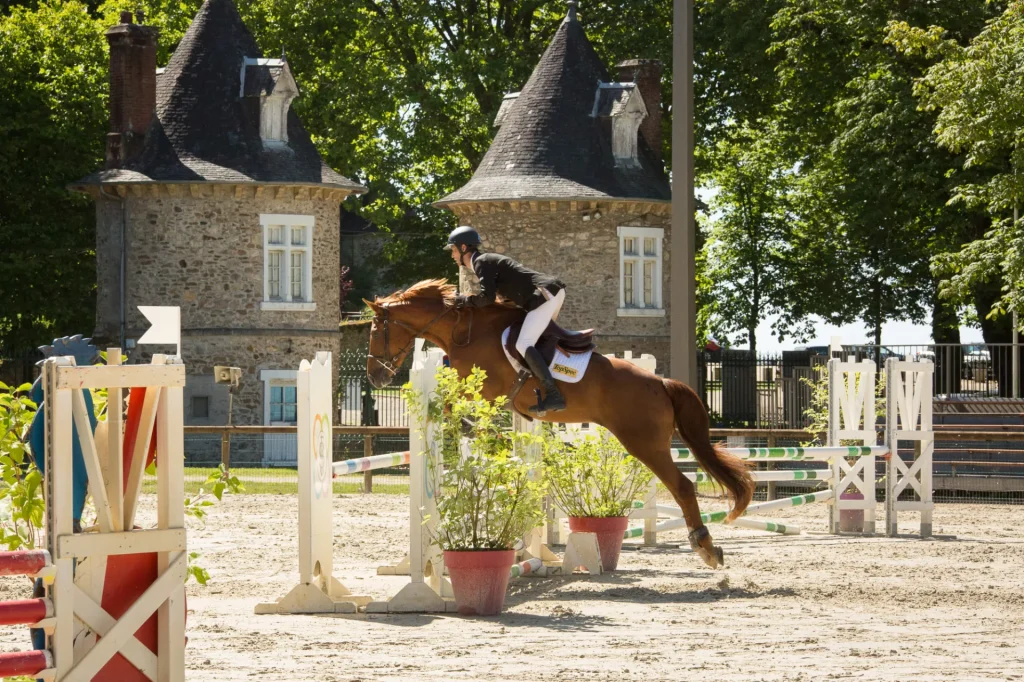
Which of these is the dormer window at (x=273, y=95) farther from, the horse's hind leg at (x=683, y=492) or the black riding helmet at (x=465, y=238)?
the horse's hind leg at (x=683, y=492)

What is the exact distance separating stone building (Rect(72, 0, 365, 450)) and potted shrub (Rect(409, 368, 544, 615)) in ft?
74.2

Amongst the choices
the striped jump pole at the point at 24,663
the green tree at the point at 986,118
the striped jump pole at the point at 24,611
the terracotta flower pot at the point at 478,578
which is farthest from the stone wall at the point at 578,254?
the striped jump pole at the point at 24,663

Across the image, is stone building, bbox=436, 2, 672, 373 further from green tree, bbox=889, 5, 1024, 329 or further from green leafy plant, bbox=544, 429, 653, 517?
green leafy plant, bbox=544, 429, 653, 517

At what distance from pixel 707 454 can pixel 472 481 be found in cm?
244

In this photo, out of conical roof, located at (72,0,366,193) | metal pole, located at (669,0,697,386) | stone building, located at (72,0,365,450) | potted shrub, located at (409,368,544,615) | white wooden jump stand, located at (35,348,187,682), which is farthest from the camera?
stone building, located at (72,0,365,450)

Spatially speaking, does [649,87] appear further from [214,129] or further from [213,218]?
[213,218]

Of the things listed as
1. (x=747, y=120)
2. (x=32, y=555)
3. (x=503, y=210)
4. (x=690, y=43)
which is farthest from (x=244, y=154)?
(x=32, y=555)

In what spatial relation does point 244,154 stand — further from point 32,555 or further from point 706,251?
point 32,555

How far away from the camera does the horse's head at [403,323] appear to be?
12.0m

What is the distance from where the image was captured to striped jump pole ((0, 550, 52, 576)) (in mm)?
4797

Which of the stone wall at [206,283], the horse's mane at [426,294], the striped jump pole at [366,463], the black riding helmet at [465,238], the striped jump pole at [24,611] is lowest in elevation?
the striped jump pole at [24,611]

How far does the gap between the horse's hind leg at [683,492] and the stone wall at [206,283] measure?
2183 centimetres

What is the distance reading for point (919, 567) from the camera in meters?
12.8

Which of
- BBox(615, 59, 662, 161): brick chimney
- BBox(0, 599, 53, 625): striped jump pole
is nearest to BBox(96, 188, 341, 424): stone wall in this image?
BBox(615, 59, 662, 161): brick chimney
